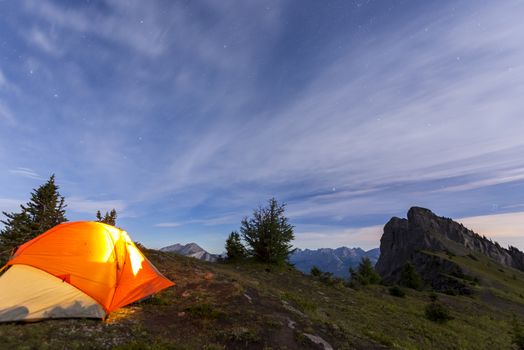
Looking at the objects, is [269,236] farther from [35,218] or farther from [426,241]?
[426,241]

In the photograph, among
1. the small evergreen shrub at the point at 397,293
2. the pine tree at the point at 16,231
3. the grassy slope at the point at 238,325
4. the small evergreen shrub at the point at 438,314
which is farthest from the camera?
the pine tree at the point at 16,231

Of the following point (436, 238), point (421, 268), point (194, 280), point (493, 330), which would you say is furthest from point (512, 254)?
point (194, 280)

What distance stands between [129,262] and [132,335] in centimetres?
359

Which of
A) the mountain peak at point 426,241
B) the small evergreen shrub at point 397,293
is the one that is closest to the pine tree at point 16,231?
the small evergreen shrub at point 397,293

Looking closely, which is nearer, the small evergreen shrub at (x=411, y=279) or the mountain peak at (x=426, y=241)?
the small evergreen shrub at (x=411, y=279)

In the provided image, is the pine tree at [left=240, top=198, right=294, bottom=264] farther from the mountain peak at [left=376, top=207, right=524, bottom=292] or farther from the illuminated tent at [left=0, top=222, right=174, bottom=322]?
the mountain peak at [left=376, top=207, right=524, bottom=292]

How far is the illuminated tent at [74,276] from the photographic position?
28.7ft

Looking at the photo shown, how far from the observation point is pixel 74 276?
951cm

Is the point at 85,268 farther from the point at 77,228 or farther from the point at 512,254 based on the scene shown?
the point at 512,254

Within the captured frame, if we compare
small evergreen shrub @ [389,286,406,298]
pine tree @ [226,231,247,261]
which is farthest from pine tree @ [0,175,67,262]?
small evergreen shrub @ [389,286,406,298]

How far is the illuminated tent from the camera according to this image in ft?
28.7

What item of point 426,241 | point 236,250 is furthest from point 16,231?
point 426,241

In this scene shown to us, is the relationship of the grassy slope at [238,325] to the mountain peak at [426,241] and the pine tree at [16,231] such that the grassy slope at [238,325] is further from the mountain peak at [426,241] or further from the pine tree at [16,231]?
the mountain peak at [426,241]

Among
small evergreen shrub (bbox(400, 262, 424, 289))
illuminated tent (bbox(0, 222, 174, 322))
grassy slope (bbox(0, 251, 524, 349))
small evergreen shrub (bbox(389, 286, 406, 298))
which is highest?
illuminated tent (bbox(0, 222, 174, 322))
